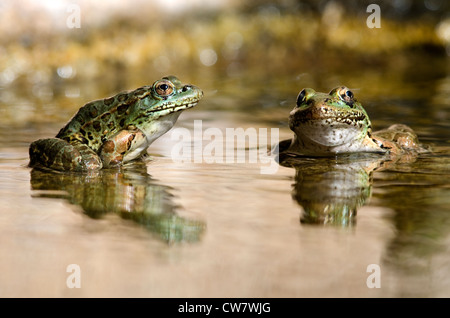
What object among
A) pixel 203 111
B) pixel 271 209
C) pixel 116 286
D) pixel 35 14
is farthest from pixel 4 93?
pixel 116 286

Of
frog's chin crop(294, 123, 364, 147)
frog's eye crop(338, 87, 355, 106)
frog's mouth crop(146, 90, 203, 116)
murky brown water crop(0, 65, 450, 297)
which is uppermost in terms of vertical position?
frog's eye crop(338, 87, 355, 106)

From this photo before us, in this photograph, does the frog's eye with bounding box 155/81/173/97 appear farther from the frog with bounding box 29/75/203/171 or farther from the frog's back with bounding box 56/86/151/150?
the frog's back with bounding box 56/86/151/150

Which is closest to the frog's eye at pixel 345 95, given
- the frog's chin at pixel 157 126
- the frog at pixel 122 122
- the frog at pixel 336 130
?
the frog at pixel 336 130

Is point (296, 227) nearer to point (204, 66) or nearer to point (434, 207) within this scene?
point (434, 207)

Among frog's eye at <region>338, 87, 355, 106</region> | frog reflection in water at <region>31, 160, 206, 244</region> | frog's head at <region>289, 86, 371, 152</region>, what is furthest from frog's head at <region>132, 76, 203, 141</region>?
frog's eye at <region>338, 87, 355, 106</region>

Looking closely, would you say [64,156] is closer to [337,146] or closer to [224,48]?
[337,146]

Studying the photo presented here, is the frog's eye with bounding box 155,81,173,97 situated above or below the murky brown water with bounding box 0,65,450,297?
above
